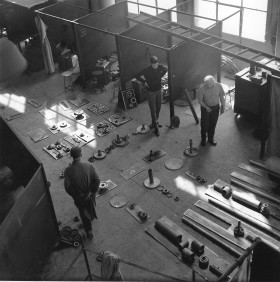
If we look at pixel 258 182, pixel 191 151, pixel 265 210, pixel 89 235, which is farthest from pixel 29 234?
pixel 258 182

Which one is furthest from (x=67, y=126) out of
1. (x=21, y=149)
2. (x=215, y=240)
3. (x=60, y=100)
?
(x=215, y=240)

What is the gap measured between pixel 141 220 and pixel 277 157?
3264 millimetres

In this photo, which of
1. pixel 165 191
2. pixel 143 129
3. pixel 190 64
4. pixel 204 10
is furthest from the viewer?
pixel 204 10

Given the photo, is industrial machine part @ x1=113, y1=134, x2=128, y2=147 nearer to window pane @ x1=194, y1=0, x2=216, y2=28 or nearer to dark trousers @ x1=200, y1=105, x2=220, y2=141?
dark trousers @ x1=200, y1=105, x2=220, y2=141

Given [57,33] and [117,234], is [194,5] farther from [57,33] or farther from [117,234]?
[117,234]

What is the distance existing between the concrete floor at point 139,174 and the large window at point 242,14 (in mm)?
1598

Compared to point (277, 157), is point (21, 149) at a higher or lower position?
higher

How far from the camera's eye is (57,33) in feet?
45.5

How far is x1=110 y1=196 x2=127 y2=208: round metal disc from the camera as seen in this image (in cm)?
828

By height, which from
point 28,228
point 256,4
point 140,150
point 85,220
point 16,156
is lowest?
point 140,150

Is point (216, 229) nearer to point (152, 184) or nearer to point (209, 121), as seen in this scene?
point (152, 184)

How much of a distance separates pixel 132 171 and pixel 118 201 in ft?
3.32

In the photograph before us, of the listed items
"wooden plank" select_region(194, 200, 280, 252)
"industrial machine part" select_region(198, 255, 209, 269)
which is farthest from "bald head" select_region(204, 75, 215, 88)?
"industrial machine part" select_region(198, 255, 209, 269)

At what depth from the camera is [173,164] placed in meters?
9.23
